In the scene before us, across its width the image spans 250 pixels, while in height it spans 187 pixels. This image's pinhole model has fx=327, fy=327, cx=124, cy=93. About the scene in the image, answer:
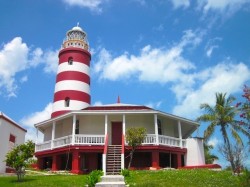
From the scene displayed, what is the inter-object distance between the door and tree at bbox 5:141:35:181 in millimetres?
9563

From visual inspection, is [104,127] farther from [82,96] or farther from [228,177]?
[228,177]

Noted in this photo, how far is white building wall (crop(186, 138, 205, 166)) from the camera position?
25344 mm

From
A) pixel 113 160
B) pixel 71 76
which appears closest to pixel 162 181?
pixel 113 160

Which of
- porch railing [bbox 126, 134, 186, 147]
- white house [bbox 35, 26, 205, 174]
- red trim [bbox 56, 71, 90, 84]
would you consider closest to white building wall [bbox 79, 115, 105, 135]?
white house [bbox 35, 26, 205, 174]

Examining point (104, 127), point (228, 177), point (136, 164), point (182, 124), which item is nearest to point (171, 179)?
point (228, 177)

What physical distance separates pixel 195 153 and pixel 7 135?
14.4 m

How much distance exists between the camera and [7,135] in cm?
2450

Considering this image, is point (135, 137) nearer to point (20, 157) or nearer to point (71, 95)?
point (20, 157)

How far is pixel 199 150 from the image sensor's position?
2558 cm

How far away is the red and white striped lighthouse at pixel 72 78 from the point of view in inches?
1207

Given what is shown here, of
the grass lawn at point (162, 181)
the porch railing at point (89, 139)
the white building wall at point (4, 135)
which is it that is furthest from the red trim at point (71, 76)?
the grass lawn at point (162, 181)

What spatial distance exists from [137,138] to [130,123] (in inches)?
179

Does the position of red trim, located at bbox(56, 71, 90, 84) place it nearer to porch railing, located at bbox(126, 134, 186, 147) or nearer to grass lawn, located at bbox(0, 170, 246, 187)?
porch railing, located at bbox(126, 134, 186, 147)

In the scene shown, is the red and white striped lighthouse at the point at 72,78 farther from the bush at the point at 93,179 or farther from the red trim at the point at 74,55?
the bush at the point at 93,179
